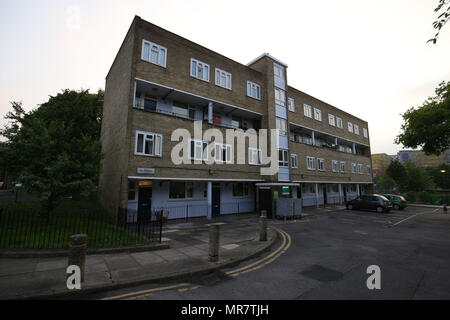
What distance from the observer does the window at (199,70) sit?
17.3 metres

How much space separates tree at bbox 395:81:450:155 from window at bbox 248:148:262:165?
58.3ft

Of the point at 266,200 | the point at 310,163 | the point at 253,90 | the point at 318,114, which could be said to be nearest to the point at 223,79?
the point at 253,90

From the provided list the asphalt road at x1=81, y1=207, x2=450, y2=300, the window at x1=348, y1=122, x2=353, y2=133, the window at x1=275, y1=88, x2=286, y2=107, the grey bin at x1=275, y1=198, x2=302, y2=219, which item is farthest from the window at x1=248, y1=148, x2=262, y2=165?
the window at x1=348, y1=122, x2=353, y2=133

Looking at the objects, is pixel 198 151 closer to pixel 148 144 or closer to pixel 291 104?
pixel 148 144

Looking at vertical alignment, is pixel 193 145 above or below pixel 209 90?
below

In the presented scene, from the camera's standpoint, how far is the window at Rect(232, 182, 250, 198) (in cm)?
Answer: 2059

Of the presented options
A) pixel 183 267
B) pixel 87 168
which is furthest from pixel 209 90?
pixel 183 267

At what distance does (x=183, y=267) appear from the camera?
626cm

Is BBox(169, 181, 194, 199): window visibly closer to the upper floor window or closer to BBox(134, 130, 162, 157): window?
BBox(134, 130, 162, 157): window

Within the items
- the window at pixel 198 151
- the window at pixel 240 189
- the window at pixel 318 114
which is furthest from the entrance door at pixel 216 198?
the window at pixel 318 114

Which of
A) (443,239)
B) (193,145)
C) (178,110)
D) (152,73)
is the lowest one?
(443,239)

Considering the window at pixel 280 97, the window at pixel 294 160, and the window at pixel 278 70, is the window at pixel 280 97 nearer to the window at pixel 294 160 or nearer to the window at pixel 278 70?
the window at pixel 278 70
